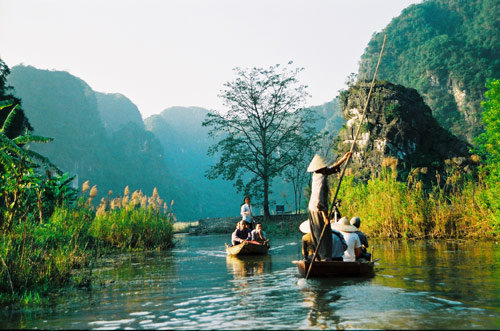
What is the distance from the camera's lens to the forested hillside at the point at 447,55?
247 ft

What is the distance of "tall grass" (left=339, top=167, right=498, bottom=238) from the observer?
15.2 m

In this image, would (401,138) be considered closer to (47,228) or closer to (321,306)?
(47,228)

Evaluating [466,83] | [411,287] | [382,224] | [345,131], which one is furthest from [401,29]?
[411,287]

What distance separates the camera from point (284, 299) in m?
7.42

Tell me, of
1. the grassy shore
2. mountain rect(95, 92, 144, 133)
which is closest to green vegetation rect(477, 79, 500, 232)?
the grassy shore

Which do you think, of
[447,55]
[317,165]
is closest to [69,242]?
[317,165]

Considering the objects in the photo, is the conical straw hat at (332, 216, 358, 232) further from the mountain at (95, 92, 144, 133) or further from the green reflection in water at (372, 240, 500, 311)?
the mountain at (95, 92, 144, 133)

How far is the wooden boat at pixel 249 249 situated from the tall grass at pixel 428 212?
544cm

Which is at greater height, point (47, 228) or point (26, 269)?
point (47, 228)

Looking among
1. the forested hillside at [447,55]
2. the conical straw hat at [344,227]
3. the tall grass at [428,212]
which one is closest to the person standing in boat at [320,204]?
the conical straw hat at [344,227]

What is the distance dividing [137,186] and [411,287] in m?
115

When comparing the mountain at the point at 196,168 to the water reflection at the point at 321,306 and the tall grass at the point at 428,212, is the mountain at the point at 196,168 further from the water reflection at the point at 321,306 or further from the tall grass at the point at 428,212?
the water reflection at the point at 321,306

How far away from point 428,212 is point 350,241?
28.0 ft

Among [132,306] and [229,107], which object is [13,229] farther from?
[229,107]
